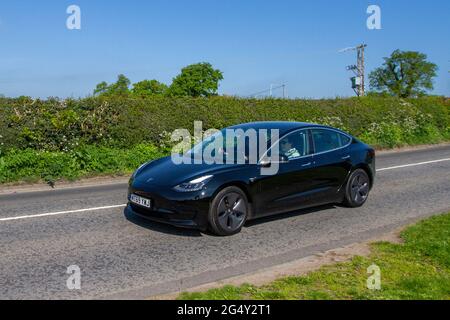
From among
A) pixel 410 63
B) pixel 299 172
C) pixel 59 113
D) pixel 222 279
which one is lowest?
pixel 222 279

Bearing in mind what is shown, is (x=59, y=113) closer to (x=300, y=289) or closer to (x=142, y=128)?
(x=142, y=128)

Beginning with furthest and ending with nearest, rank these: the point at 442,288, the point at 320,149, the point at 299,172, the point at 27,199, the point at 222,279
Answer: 1. the point at 27,199
2. the point at 320,149
3. the point at 299,172
4. the point at 222,279
5. the point at 442,288

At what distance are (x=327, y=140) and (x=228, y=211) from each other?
2504 millimetres

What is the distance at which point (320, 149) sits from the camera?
7793mm

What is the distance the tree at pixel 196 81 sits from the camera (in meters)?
85.6

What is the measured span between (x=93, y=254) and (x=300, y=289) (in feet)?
8.78

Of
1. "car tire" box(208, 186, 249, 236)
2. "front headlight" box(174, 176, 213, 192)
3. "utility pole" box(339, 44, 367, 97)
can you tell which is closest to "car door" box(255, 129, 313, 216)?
"car tire" box(208, 186, 249, 236)

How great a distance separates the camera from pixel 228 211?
6.52 meters

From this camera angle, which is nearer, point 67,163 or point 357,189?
point 357,189

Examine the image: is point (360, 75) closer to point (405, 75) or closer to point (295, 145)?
point (405, 75)

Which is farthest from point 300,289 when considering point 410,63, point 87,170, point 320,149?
point 410,63

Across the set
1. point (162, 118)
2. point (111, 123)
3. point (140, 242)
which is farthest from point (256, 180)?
point (162, 118)

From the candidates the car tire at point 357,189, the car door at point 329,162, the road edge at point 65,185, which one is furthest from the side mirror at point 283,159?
the road edge at point 65,185

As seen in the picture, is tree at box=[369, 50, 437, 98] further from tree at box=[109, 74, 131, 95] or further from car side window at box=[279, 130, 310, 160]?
car side window at box=[279, 130, 310, 160]
